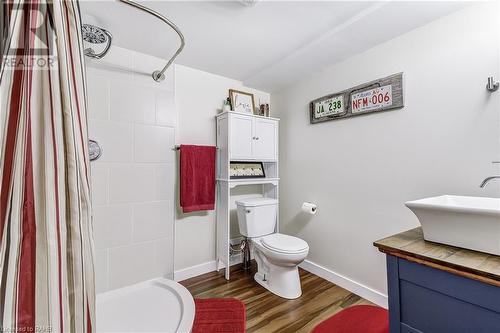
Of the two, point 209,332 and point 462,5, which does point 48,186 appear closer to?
point 209,332

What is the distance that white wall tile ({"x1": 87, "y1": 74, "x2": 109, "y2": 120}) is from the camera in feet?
5.57

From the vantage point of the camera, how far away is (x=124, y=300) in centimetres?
149

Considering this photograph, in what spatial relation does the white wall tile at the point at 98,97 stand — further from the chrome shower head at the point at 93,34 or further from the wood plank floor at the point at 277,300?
the wood plank floor at the point at 277,300

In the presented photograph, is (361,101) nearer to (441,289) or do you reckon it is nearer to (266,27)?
(266,27)

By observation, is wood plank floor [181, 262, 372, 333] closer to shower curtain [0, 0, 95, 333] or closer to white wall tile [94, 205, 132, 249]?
white wall tile [94, 205, 132, 249]

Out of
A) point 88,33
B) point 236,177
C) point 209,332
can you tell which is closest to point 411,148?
point 236,177

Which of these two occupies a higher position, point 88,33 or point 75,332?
point 88,33

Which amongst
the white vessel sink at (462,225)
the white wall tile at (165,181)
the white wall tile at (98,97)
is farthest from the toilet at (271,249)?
the white wall tile at (98,97)

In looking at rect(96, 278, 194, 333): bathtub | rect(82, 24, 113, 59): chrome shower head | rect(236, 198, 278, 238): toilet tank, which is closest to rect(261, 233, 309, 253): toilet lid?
rect(236, 198, 278, 238): toilet tank

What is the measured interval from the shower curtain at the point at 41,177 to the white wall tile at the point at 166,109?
1.51 meters

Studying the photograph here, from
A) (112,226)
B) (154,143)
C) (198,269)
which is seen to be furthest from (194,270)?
(154,143)

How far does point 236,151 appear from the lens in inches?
91.2

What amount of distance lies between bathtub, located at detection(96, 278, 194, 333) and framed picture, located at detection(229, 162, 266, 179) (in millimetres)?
1156

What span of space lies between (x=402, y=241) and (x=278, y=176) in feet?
5.60
